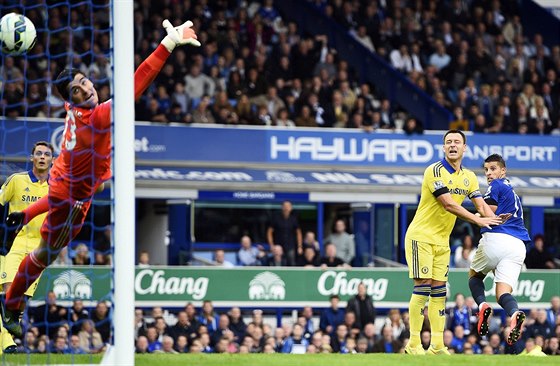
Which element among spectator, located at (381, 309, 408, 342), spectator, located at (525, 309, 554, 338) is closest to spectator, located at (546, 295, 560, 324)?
spectator, located at (525, 309, 554, 338)

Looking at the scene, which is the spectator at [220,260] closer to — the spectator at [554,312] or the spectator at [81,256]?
the spectator at [81,256]

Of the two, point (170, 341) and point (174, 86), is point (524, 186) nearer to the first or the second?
A: point (174, 86)

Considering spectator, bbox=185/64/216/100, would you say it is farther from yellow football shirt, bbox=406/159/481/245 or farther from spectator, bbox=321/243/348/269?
yellow football shirt, bbox=406/159/481/245

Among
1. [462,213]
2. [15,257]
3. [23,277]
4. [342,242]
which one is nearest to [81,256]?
[342,242]

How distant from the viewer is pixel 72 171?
9758 mm

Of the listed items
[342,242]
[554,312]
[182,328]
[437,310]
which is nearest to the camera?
[437,310]

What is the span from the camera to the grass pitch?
958cm

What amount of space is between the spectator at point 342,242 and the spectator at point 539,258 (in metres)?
3.17

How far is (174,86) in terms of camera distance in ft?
70.5

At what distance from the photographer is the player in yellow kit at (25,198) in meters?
11.2

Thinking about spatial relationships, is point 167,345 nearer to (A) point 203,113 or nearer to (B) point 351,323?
(B) point 351,323

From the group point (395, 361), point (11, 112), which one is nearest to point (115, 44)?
point (395, 361)

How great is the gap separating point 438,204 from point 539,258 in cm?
1052

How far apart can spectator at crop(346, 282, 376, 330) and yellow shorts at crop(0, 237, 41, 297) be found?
28.2ft
